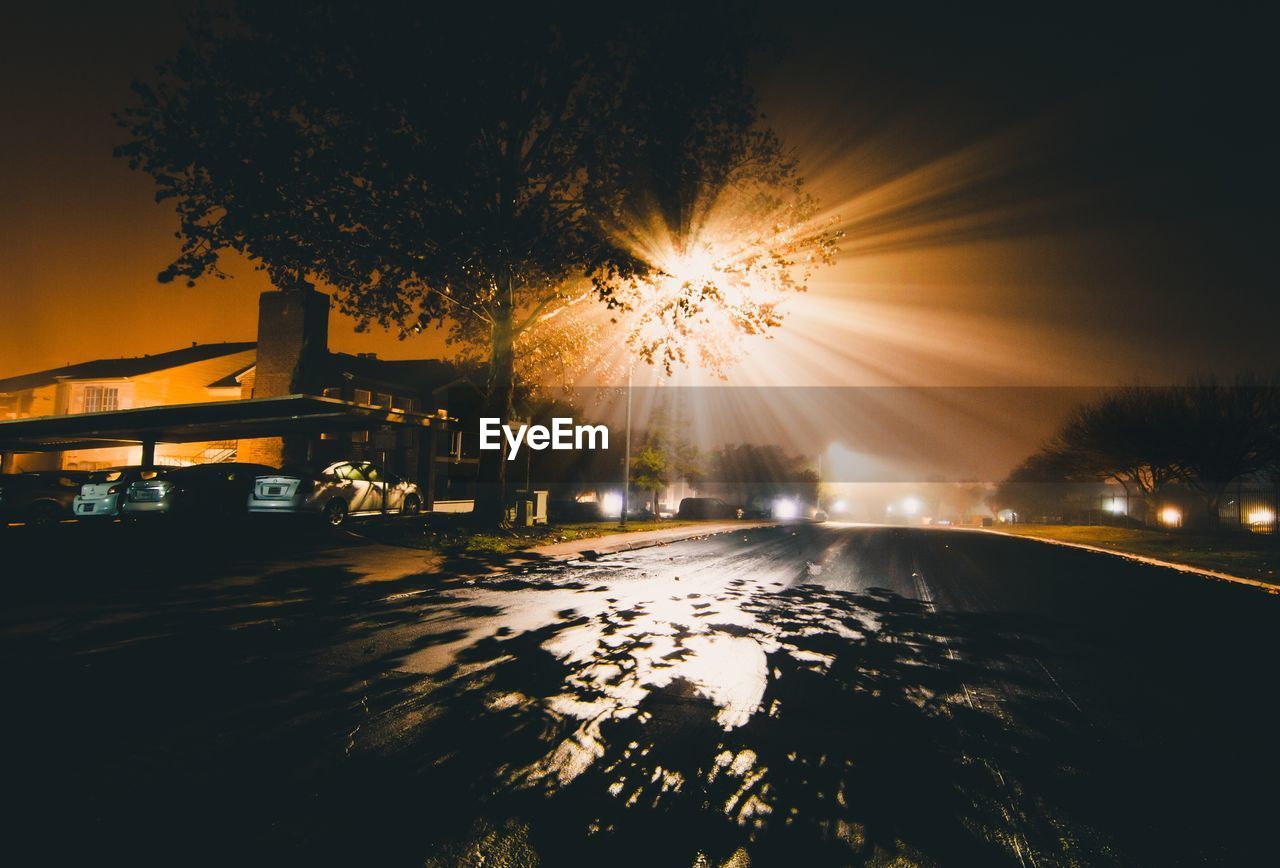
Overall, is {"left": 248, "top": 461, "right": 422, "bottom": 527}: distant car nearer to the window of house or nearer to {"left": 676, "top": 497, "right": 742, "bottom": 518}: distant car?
{"left": 676, "top": 497, "right": 742, "bottom": 518}: distant car

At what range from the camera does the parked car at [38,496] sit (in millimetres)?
17609

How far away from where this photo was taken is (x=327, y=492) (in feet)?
55.9

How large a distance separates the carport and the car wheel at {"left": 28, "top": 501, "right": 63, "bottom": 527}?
151 inches

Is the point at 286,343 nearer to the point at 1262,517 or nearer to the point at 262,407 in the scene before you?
the point at 262,407

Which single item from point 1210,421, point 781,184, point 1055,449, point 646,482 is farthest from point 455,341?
point 1055,449

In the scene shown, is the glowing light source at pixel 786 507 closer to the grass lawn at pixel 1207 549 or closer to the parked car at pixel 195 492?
the grass lawn at pixel 1207 549

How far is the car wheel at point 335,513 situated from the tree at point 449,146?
11.8ft

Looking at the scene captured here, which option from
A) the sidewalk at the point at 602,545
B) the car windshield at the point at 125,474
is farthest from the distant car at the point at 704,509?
the car windshield at the point at 125,474

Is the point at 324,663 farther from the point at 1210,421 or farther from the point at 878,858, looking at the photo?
the point at 1210,421

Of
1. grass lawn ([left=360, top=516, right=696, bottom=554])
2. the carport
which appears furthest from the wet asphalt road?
the carport

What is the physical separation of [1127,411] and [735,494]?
50199mm

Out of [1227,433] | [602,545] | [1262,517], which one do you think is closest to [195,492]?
[602,545]

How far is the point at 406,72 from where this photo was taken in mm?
14664

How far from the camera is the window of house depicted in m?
40.9
